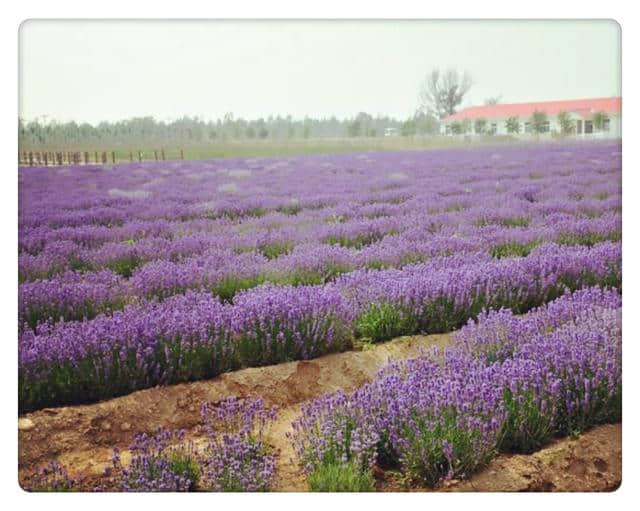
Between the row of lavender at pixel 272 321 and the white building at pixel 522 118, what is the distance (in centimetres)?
70

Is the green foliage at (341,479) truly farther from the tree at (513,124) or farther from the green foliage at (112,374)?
the tree at (513,124)

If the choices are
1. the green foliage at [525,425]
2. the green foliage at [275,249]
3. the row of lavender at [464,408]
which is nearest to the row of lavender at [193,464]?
the row of lavender at [464,408]

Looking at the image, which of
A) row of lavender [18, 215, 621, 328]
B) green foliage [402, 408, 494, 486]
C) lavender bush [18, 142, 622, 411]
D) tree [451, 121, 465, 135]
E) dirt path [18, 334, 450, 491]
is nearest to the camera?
green foliage [402, 408, 494, 486]

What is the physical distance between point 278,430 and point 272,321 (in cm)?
52

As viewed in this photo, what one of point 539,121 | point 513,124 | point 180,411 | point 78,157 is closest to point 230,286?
point 180,411

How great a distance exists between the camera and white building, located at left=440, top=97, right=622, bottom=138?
3971 mm

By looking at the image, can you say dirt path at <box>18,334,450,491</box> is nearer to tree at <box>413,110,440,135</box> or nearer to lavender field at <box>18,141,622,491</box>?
lavender field at <box>18,141,622,491</box>

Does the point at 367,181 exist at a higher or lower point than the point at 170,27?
lower

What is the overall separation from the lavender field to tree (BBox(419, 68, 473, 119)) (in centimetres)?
35

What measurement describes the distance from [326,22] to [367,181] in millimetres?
958

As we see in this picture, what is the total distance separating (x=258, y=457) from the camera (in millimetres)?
3119

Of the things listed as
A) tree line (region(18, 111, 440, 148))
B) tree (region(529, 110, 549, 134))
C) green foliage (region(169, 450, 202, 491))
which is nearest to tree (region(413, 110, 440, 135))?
tree line (region(18, 111, 440, 148))
